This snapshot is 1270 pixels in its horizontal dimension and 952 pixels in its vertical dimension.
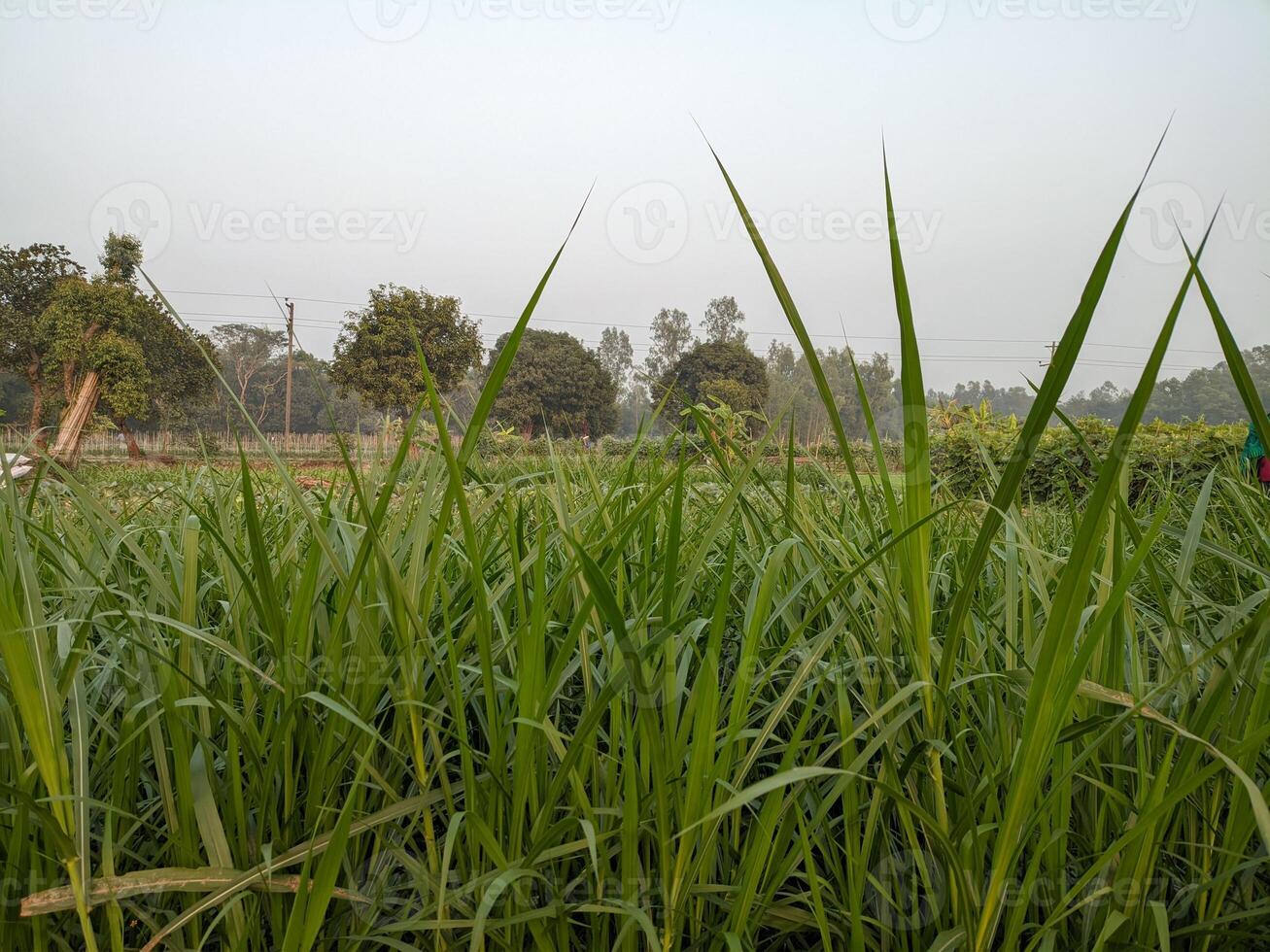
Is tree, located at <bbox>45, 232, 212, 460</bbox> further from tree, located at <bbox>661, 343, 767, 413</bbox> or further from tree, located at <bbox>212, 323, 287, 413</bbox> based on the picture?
tree, located at <bbox>661, 343, 767, 413</bbox>

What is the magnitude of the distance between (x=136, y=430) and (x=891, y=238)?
23.8 m

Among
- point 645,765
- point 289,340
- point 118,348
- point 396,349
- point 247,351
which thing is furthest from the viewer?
point 247,351

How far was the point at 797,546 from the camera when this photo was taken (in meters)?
0.65

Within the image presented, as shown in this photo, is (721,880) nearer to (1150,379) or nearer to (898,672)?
(898,672)

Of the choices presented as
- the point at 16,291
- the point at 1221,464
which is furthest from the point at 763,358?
the point at 1221,464

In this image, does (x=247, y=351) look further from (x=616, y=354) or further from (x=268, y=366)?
(x=616, y=354)

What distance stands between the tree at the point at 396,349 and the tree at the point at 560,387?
170 cm

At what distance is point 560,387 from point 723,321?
10855mm

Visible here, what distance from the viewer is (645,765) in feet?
1.51

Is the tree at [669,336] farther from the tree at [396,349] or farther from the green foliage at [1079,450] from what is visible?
the green foliage at [1079,450]

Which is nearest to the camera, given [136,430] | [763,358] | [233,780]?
[233,780]

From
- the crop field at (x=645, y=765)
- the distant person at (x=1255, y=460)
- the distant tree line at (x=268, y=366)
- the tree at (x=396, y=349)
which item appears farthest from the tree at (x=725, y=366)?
the crop field at (x=645, y=765)

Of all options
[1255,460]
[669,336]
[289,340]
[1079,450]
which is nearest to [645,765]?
[1255,460]
